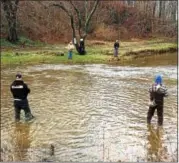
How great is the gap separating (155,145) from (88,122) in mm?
3137

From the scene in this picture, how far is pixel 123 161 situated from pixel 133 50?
28.1 m

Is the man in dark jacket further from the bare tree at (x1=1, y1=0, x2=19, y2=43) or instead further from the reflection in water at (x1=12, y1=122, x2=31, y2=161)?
the bare tree at (x1=1, y1=0, x2=19, y2=43)

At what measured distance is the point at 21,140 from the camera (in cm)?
1231

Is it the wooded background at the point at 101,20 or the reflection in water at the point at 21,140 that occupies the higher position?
the wooded background at the point at 101,20

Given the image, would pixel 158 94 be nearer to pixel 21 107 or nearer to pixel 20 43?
pixel 21 107

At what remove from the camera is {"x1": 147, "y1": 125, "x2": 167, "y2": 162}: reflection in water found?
10.7 m

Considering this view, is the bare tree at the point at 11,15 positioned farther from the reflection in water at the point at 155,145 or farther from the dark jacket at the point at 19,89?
the reflection in water at the point at 155,145

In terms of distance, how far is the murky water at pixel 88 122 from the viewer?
11.1 meters

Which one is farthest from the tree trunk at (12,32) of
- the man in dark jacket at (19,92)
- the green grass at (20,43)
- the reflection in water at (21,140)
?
the reflection in water at (21,140)

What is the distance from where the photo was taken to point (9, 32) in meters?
40.0

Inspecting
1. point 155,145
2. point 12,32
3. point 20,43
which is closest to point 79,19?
point 20,43

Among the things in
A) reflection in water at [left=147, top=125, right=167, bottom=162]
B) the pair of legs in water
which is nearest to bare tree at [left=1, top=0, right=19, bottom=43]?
the pair of legs in water

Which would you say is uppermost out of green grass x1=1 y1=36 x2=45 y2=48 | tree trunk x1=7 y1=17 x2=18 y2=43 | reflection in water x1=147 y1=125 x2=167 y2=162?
tree trunk x1=7 y1=17 x2=18 y2=43

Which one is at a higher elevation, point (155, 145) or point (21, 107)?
point (21, 107)
